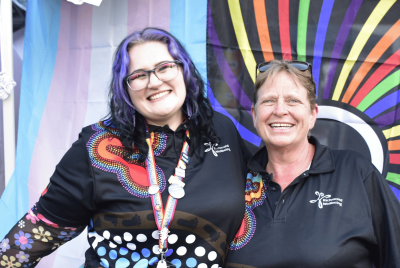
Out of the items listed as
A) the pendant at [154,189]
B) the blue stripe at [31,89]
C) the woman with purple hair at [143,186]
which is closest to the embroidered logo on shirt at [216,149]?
the woman with purple hair at [143,186]

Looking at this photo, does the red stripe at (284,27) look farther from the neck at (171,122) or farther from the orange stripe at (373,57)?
the neck at (171,122)

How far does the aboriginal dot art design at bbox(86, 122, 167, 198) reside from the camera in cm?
157

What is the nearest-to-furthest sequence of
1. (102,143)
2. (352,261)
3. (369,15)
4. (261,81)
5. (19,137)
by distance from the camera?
(352,261) < (102,143) < (261,81) < (369,15) < (19,137)

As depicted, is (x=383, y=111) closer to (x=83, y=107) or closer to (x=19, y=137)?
(x=83, y=107)

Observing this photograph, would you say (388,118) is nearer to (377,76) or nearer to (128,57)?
(377,76)

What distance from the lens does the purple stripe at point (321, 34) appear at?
7.80 feet

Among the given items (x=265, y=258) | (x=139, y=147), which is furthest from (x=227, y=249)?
(x=139, y=147)

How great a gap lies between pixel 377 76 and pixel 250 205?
151cm

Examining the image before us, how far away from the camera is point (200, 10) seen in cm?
251

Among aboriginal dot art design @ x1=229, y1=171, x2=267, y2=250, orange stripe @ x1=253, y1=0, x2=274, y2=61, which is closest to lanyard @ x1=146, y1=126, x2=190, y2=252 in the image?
aboriginal dot art design @ x1=229, y1=171, x2=267, y2=250

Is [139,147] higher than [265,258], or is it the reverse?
[139,147]

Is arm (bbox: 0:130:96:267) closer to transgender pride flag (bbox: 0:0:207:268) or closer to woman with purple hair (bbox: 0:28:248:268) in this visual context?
woman with purple hair (bbox: 0:28:248:268)

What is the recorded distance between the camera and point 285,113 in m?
1.68

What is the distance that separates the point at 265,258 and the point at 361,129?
4.76ft
